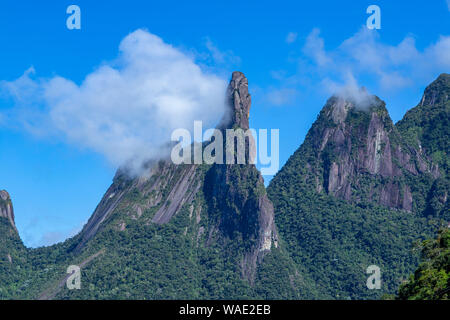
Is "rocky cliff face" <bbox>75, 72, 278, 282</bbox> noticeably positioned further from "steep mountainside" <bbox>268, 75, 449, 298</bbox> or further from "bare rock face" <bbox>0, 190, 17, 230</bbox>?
"bare rock face" <bbox>0, 190, 17, 230</bbox>

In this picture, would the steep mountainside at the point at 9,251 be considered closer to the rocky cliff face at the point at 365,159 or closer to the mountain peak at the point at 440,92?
the rocky cliff face at the point at 365,159

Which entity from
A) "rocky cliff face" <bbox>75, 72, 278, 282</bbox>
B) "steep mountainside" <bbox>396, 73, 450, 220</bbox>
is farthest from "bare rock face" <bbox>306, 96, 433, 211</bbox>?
"rocky cliff face" <bbox>75, 72, 278, 282</bbox>

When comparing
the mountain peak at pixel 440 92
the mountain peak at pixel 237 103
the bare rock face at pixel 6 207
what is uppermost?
the mountain peak at pixel 440 92

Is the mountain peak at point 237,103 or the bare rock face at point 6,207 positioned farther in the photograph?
the bare rock face at point 6,207

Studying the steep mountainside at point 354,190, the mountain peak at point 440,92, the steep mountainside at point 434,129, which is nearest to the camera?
the steep mountainside at point 354,190

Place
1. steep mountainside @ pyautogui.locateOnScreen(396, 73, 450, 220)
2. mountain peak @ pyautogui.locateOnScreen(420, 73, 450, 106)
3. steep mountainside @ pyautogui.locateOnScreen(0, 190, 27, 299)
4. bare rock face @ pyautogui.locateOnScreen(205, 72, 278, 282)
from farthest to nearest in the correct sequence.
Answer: mountain peak @ pyautogui.locateOnScreen(420, 73, 450, 106) < steep mountainside @ pyautogui.locateOnScreen(396, 73, 450, 220) < steep mountainside @ pyautogui.locateOnScreen(0, 190, 27, 299) < bare rock face @ pyautogui.locateOnScreen(205, 72, 278, 282)

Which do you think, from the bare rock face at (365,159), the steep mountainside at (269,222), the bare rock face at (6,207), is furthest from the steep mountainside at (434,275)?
the bare rock face at (6,207)

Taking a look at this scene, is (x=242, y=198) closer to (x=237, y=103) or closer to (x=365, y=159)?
(x=237, y=103)

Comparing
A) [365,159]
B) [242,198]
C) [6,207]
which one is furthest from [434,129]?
[6,207]
